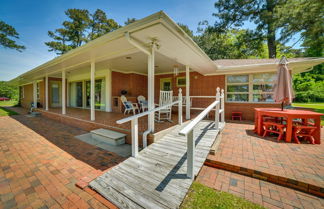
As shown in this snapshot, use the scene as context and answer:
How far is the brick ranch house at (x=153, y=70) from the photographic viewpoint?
3.01 m

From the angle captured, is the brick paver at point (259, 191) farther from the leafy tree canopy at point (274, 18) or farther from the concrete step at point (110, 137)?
the leafy tree canopy at point (274, 18)

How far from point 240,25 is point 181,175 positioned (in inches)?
626

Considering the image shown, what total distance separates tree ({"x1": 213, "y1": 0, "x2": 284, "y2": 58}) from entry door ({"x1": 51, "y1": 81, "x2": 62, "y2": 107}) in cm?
1647

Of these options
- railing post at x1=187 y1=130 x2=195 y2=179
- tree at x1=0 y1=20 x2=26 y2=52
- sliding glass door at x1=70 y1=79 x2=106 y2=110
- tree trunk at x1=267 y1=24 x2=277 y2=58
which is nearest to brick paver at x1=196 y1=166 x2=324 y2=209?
railing post at x1=187 y1=130 x2=195 y2=179

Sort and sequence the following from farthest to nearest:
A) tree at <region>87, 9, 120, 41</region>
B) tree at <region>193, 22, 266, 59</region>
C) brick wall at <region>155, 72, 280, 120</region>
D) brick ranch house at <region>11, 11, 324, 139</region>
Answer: tree at <region>87, 9, 120, 41</region>, tree at <region>193, 22, 266, 59</region>, brick wall at <region>155, 72, 280, 120</region>, brick ranch house at <region>11, 11, 324, 139</region>

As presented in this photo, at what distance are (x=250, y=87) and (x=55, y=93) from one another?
551 inches

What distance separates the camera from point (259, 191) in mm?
1915

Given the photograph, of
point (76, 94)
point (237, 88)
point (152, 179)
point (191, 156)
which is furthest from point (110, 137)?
point (76, 94)

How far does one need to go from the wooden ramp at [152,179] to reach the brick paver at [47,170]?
273 millimetres

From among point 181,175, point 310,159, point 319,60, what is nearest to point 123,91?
point 181,175

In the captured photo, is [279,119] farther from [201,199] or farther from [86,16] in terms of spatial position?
[86,16]

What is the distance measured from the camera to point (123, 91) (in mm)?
7918

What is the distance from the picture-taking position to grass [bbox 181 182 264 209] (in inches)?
65.6

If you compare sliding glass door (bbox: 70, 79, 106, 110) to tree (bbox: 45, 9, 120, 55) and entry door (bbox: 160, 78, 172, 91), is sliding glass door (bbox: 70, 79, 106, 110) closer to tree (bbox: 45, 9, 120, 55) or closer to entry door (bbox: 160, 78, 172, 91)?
entry door (bbox: 160, 78, 172, 91)
